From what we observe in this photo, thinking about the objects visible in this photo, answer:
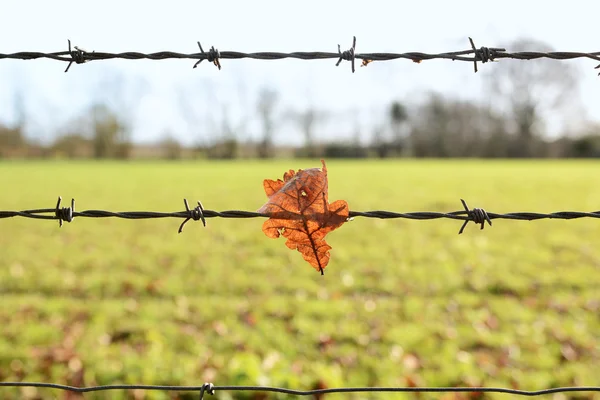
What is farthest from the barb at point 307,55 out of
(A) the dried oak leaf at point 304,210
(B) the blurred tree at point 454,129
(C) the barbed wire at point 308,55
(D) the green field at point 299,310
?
(B) the blurred tree at point 454,129

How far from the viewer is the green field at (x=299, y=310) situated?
3330mm

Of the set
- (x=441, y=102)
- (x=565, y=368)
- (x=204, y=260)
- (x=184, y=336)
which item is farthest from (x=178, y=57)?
(x=441, y=102)

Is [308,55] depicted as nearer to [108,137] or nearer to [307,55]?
[307,55]

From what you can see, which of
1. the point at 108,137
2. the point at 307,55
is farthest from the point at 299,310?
the point at 108,137

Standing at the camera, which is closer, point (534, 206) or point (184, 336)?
point (184, 336)

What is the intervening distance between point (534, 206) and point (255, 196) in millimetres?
7362

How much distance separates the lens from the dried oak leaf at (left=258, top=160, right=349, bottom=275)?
3.94ft

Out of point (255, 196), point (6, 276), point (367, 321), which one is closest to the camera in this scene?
point (367, 321)

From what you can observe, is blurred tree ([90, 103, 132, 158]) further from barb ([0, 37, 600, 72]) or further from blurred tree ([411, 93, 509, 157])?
barb ([0, 37, 600, 72])

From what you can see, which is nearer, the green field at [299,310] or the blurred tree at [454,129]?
the green field at [299,310]

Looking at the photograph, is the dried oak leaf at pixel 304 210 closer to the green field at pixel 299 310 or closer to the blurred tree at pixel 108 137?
A: the green field at pixel 299 310

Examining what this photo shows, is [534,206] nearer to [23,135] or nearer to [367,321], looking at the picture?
[367,321]

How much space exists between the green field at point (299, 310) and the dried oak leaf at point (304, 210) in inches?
80.8

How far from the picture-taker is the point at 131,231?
900cm
